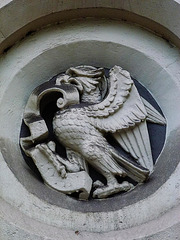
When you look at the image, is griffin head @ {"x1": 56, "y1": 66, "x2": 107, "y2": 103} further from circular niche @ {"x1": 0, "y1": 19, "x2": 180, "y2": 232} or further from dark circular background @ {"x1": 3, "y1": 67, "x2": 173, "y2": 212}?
dark circular background @ {"x1": 3, "y1": 67, "x2": 173, "y2": 212}

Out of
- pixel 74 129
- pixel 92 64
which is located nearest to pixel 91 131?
pixel 74 129

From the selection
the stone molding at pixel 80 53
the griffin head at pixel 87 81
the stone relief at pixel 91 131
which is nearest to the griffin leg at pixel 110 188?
the stone relief at pixel 91 131

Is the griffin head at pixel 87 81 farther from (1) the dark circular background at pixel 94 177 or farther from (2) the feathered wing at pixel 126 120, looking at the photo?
(1) the dark circular background at pixel 94 177

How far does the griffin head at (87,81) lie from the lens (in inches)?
85.4

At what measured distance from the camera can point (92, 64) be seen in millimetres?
2309

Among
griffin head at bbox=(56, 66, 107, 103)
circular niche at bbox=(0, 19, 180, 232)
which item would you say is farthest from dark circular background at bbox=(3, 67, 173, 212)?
griffin head at bbox=(56, 66, 107, 103)

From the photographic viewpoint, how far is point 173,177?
190 cm

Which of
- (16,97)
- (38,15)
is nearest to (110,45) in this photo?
(38,15)

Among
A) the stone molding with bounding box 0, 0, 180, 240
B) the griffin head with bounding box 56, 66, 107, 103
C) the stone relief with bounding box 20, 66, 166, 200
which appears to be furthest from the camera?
the griffin head with bounding box 56, 66, 107, 103

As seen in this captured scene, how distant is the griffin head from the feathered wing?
8 cm

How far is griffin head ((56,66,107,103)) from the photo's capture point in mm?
2170

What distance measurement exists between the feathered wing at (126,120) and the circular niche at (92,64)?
0.06 metres

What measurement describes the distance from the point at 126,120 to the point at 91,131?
0.17 metres

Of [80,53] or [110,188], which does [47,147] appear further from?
[80,53]
